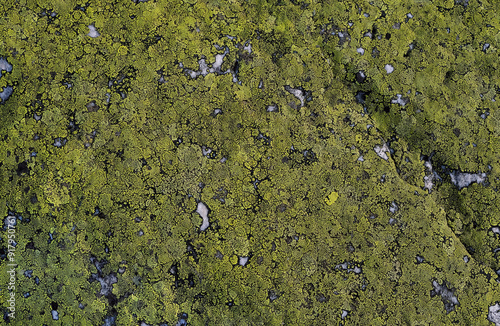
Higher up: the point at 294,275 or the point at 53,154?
the point at 53,154

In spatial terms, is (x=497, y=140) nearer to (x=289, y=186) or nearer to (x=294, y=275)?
(x=289, y=186)

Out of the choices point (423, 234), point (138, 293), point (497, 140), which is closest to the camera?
point (138, 293)

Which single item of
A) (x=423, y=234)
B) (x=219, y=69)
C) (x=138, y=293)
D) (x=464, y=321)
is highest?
(x=219, y=69)

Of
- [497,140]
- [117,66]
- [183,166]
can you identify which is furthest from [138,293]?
[497,140]

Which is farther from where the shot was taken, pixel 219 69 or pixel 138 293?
pixel 219 69

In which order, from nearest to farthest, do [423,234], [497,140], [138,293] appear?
[138,293] → [423,234] → [497,140]

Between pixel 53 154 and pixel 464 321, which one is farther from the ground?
pixel 53 154

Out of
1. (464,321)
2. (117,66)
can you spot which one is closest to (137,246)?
(117,66)

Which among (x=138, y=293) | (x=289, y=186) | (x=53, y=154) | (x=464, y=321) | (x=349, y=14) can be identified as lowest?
(x=464, y=321)

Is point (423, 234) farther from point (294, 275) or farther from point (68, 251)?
point (68, 251)
